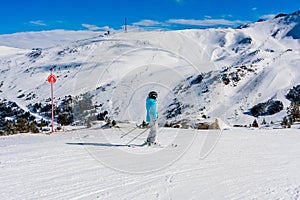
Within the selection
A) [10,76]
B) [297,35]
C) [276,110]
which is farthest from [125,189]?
[10,76]

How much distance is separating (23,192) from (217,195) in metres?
3.17

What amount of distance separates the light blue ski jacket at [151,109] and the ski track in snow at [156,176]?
90 centimetres

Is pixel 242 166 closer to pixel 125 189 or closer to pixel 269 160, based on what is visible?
pixel 269 160

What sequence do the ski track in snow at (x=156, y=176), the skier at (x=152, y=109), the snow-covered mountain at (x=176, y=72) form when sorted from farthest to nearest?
the snow-covered mountain at (x=176, y=72)
the skier at (x=152, y=109)
the ski track in snow at (x=156, y=176)

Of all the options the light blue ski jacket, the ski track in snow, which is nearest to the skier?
the light blue ski jacket

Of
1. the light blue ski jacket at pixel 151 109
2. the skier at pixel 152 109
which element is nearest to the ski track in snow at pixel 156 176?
the skier at pixel 152 109

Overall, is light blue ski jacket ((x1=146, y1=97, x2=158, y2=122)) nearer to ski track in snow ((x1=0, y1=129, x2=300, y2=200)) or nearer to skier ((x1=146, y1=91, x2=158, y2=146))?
skier ((x1=146, y1=91, x2=158, y2=146))

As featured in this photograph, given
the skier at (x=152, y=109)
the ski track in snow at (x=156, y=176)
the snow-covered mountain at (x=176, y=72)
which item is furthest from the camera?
the snow-covered mountain at (x=176, y=72)

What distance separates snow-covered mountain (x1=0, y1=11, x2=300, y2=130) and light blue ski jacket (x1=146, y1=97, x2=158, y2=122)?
2.45 meters

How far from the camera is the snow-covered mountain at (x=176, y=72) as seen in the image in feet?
71.4

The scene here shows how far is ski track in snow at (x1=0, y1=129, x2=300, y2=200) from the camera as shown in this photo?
574cm

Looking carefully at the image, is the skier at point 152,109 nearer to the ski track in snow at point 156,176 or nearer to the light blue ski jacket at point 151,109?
the light blue ski jacket at point 151,109

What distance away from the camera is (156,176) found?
6746mm

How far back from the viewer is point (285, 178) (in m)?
6.69
